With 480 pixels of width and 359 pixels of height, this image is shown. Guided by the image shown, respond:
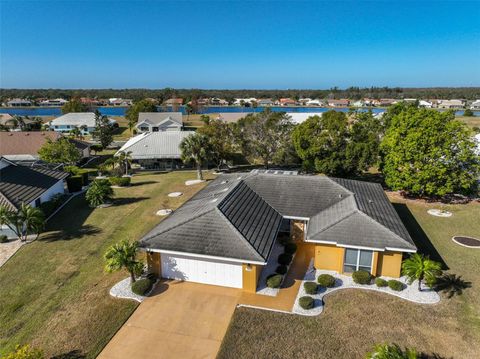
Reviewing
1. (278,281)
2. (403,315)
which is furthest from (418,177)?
(278,281)

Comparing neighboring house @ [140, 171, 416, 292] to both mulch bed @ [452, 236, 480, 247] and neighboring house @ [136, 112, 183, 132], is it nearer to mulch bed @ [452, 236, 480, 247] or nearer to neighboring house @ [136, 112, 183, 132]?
mulch bed @ [452, 236, 480, 247]

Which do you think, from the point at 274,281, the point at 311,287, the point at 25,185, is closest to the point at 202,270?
the point at 274,281

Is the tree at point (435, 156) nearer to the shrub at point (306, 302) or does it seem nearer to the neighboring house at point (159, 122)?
the shrub at point (306, 302)

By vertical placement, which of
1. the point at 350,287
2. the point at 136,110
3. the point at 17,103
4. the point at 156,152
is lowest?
the point at 350,287

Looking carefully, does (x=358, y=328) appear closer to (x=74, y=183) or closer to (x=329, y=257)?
(x=329, y=257)

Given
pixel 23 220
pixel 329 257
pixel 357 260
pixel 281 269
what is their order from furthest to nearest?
pixel 23 220 → pixel 329 257 → pixel 281 269 → pixel 357 260

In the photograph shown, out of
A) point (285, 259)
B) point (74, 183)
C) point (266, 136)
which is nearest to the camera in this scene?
point (285, 259)

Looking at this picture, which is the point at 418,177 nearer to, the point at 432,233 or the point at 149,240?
the point at 432,233
